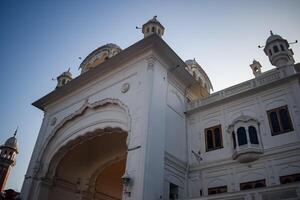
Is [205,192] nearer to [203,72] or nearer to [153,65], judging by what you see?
[153,65]

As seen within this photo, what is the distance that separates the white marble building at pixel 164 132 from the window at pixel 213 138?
5cm

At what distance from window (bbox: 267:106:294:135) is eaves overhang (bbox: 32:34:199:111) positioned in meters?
5.54

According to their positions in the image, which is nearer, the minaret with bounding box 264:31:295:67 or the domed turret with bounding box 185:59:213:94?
the minaret with bounding box 264:31:295:67

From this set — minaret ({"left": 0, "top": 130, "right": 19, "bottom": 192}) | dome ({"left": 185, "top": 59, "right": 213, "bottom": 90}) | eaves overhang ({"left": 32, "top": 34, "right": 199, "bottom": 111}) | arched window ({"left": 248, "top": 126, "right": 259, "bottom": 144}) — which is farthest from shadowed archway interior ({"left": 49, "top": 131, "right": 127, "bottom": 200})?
minaret ({"left": 0, "top": 130, "right": 19, "bottom": 192})

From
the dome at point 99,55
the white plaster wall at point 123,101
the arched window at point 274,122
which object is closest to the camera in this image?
the white plaster wall at point 123,101

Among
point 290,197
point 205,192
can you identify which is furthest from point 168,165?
point 290,197

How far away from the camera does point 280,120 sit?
12352mm

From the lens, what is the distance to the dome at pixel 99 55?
746 inches

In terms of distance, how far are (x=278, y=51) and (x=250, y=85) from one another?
3401 millimetres

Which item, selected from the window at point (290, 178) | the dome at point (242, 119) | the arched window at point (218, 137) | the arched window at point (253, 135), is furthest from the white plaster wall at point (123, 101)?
the window at point (290, 178)

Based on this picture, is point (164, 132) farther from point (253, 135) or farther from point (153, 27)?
point (153, 27)

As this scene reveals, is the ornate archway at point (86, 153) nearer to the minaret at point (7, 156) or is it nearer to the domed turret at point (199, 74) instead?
the domed turret at point (199, 74)

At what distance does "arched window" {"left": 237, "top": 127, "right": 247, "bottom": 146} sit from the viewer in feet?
41.5

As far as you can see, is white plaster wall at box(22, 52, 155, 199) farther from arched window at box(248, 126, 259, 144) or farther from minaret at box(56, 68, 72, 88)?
arched window at box(248, 126, 259, 144)
